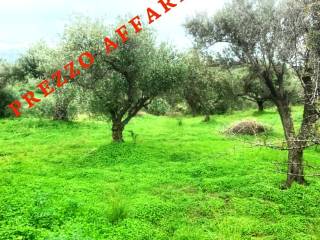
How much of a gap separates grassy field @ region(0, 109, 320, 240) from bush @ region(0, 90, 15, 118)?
1489cm

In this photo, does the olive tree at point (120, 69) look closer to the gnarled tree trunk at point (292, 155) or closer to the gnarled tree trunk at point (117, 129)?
the gnarled tree trunk at point (117, 129)

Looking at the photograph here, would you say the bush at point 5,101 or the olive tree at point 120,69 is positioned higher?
the olive tree at point 120,69

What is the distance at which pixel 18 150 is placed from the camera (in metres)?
24.5

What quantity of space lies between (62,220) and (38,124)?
76.6ft

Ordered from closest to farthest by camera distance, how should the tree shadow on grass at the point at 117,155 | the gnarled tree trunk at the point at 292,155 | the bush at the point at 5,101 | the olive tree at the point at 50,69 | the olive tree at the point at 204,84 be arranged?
the gnarled tree trunk at the point at 292,155
the tree shadow on grass at the point at 117,155
the olive tree at the point at 204,84
the olive tree at the point at 50,69
the bush at the point at 5,101

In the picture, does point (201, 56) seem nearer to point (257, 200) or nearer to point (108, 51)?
point (108, 51)

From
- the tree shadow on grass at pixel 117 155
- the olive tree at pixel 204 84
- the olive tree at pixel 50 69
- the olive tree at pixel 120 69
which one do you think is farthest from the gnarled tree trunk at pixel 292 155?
the olive tree at pixel 50 69

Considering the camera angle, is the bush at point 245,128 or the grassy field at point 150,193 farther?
the bush at point 245,128

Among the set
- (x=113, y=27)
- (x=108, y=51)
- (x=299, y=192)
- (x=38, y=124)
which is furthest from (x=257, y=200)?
(x=38, y=124)

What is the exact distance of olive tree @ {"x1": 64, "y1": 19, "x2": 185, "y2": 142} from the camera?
22484mm

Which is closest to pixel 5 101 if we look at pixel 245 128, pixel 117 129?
pixel 117 129

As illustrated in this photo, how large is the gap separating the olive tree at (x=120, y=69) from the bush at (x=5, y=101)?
64.4 feet

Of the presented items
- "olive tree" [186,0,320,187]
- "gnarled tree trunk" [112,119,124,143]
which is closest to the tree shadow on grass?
"gnarled tree trunk" [112,119,124,143]

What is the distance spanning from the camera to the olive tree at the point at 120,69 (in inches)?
885
